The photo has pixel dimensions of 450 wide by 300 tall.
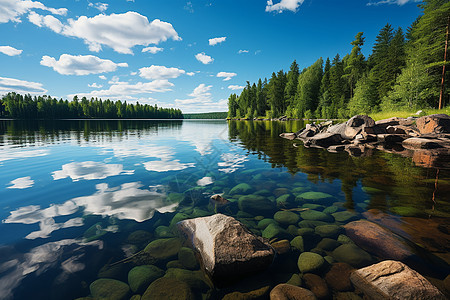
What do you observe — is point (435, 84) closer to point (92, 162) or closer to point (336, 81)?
point (336, 81)

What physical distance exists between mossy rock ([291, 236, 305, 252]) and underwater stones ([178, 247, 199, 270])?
2.08m

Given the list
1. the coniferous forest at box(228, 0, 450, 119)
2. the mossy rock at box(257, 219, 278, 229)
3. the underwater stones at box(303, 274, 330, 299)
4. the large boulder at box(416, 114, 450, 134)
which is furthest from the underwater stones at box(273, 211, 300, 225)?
the coniferous forest at box(228, 0, 450, 119)

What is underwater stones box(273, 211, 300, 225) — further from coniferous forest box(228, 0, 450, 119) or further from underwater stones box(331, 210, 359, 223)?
coniferous forest box(228, 0, 450, 119)

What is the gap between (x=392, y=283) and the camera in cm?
282

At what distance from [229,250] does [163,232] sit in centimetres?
200

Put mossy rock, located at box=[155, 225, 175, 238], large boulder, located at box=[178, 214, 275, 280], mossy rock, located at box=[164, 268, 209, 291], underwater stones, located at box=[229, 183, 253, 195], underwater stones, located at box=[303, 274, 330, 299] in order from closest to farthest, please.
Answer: underwater stones, located at box=[303, 274, 330, 299]
mossy rock, located at box=[164, 268, 209, 291]
large boulder, located at box=[178, 214, 275, 280]
mossy rock, located at box=[155, 225, 175, 238]
underwater stones, located at box=[229, 183, 253, 195]

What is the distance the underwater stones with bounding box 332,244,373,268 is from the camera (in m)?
3.58

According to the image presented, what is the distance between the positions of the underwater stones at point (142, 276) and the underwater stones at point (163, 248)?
354 millimetres

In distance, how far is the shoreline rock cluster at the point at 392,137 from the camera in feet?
48.3

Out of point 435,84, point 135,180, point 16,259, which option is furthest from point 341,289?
point 435,84

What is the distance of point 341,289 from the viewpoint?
304cm

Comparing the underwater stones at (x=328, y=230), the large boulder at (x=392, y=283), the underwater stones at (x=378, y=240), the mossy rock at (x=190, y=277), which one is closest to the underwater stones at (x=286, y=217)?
the underwater stones at (x=328, y=230)

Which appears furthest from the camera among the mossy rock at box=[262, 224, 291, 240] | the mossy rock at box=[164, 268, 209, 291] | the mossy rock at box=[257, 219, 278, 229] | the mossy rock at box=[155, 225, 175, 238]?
the mossy rock at box=[257, 219, 278, 229]

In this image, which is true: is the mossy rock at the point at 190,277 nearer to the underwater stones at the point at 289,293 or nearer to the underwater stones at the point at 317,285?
the underwater stones at the point at 289,293
